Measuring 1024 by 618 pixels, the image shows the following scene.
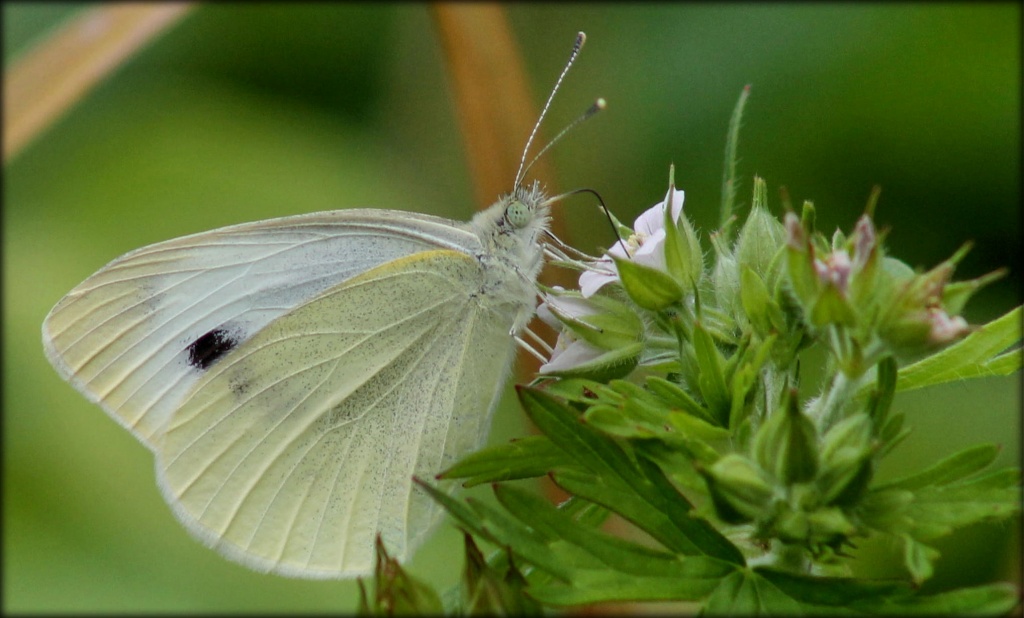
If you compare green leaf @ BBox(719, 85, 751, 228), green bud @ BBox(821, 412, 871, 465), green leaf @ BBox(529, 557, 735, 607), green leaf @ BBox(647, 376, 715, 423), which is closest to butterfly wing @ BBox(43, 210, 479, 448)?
green leaf @ BBox(719, 85, 751, 228)

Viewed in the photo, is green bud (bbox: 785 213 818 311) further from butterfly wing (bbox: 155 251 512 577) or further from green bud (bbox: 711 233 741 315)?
butterfly wing (bbox: 155 251 512 577)

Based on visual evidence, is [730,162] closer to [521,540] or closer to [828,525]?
[828,525]

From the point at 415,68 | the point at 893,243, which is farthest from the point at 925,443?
the point at 415,68

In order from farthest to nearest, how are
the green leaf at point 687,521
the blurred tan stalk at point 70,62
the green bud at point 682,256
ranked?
the blurred tan stalk at point 70,62 → the green bud at point 682,256 → the green leaf at point 687,521

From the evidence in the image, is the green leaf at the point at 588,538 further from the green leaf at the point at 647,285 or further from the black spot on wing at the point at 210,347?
the black spot on wing at the point at 210,347

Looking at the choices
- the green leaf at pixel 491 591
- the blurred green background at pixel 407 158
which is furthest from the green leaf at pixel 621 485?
the blurred green background at pixel 407 158
